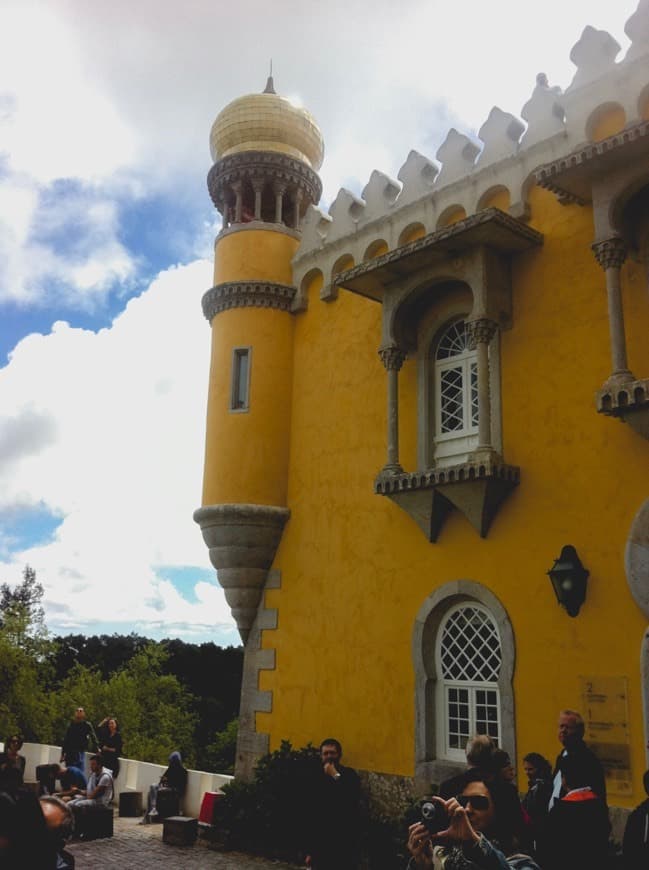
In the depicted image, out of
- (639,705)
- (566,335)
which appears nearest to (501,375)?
(566,335)

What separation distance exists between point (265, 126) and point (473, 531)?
891cm

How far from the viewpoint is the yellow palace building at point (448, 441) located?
938cm

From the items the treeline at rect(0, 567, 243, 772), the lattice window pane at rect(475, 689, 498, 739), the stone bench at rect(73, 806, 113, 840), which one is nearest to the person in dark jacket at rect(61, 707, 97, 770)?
the stone bench at rect(73, 806, 113, 840)

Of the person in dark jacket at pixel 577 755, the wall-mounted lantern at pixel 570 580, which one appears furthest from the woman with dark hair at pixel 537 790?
the wall-mounted lantern at pixel 570 580

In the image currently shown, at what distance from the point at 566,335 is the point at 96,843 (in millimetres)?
9831

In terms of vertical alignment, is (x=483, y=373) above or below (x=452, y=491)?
above

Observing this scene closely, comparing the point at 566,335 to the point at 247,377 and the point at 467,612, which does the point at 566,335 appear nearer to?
the point at 467,612

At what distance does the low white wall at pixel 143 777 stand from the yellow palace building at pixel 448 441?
1.19m

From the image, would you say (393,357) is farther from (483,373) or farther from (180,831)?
(180,831)

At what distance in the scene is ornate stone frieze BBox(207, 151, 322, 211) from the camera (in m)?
15.2

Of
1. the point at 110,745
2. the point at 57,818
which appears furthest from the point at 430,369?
the point at 57,818

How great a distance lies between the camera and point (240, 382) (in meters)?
14.7

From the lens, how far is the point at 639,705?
28.4ft

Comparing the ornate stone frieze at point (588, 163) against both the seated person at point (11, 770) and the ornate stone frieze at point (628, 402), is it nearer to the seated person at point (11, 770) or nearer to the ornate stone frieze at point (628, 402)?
the ornate stone frieze at point (628, 402)
